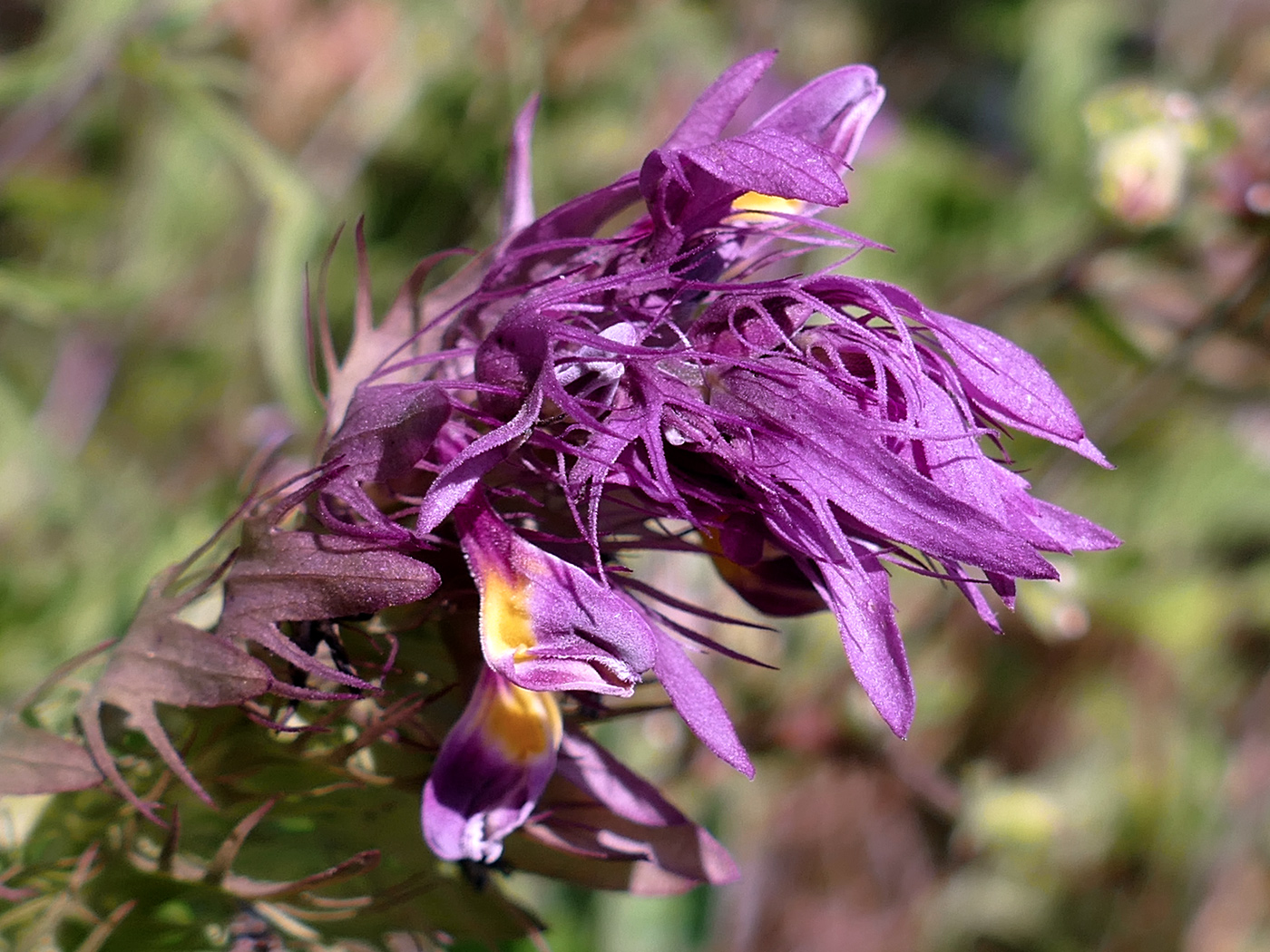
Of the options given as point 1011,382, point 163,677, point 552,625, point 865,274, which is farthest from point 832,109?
point 865,274

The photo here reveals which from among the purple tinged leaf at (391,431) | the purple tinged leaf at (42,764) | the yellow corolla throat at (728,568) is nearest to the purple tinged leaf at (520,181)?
the purple tinged leaf at (391,431)

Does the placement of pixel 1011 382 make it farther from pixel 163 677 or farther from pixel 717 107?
pixel 163 677

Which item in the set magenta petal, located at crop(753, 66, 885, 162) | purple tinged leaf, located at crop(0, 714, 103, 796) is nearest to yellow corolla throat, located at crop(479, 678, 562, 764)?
purple tinged leaf, located at crop(0, 714, 103, 796)

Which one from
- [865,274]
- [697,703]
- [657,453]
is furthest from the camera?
[865,274]

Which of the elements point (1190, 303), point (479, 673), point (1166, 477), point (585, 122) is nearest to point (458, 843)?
point (479, 673)

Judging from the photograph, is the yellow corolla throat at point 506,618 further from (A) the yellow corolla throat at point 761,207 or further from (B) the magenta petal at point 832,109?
(B) the magenta petal at point 832,109

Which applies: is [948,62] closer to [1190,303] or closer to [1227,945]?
[1190,303]

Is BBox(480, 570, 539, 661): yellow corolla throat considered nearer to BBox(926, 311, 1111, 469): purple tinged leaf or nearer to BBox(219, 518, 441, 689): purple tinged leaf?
BBox(219, 518, 441, 689): purple tinged leaf
